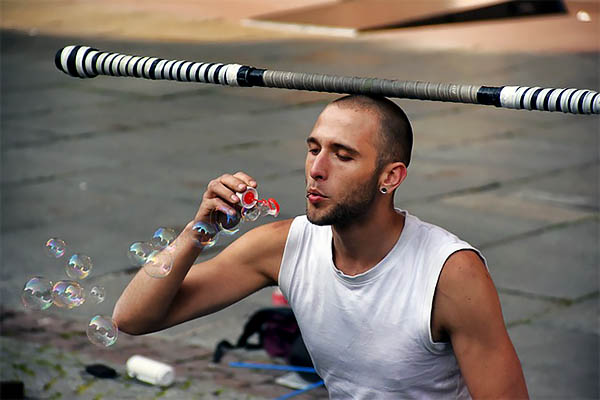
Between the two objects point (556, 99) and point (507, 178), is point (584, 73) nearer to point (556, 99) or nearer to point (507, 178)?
point (507, 178)

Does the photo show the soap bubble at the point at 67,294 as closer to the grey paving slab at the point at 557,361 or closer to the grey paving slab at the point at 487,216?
the grey paving slab at the point at 557,361

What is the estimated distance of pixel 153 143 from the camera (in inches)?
387

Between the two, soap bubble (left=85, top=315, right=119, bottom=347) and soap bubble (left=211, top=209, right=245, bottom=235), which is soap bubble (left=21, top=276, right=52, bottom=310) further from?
soap bubble (left=211, top=209, right=245, bottom=235)

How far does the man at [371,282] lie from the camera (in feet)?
9.55

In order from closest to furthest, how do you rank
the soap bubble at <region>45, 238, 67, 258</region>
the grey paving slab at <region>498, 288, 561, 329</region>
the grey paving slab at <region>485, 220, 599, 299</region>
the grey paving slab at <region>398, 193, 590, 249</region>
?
the soap bubble at <region>45, 238, 67, 258</region> < the grey paving slab at <region>498, 288, 561, 329</region> < the grey paving slab at <region>485, 220, 599, 299</region> < the grey paving slab at <region>398, 193, 590, 249</region>

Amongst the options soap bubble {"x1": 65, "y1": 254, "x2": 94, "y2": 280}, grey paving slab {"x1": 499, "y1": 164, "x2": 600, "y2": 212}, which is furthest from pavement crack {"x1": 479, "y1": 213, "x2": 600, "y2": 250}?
soap bubble {"x1": 65, "y1": 254, "x2": 94, "y2": 280}

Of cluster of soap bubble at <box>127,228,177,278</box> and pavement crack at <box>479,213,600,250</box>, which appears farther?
pavement crack at <box>479,213,600,250</box>

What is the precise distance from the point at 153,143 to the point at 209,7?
376 inches

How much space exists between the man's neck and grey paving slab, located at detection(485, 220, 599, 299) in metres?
3.31

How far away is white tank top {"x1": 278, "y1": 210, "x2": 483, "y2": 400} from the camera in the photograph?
3.01m

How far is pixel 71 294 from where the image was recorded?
11.4ft

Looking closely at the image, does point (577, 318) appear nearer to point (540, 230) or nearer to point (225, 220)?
point (540, 230)

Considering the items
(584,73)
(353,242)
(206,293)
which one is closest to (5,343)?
→ (206,293)

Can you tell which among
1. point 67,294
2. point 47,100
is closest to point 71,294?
point 67,294
